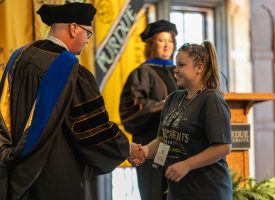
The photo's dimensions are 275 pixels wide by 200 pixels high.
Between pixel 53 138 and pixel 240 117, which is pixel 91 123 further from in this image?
pixel 240 117

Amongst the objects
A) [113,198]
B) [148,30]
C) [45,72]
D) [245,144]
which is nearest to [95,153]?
[45,72]

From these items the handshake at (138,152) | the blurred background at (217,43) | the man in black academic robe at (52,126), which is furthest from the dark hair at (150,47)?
the man in black academic robe at (52,126)

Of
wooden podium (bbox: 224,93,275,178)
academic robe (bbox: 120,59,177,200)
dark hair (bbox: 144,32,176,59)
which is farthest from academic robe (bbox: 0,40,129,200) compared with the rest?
dark hair (bbox: 144,32,176,59)

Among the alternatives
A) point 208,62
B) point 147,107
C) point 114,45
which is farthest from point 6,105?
point 114,45

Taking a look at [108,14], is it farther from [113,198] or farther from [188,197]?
[188,197]

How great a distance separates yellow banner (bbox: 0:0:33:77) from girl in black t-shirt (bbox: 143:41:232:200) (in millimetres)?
2201

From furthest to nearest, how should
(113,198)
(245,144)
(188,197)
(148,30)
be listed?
(113,198) < (148,30) < (245,144) < (188,197)

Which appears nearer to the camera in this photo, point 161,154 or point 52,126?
point 52,126

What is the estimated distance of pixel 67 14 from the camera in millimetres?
3254

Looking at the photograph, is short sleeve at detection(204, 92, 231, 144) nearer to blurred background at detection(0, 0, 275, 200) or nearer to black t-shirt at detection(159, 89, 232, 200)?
black t-shirt at detection(159, 89, 232, 200)

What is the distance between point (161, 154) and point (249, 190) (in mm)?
1490

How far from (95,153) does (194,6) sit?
13.1 ft

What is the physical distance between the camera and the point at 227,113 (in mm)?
3131

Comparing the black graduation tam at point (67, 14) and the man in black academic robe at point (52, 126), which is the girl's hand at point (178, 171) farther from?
the black graduation tam at point (67, 14)
